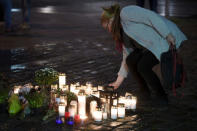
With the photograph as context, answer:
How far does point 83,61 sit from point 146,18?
11.1 feet

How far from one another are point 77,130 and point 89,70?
3.11 m

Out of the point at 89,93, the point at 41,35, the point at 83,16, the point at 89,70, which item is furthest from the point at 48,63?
the point at 83,16

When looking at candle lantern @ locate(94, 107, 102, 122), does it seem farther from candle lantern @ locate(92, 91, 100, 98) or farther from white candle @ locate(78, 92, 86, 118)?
candle lantern @ locate(92, 91, 100, 98)

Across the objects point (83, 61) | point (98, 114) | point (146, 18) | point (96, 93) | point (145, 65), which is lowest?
point (98, 114)

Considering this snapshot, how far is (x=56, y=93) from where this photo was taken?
17.8 ft

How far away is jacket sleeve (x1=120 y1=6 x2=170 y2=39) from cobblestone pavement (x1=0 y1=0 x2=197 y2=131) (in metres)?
1.06

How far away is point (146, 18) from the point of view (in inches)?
211

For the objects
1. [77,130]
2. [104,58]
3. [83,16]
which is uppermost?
[83,16]

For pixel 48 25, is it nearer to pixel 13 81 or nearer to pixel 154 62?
pixel 13 81

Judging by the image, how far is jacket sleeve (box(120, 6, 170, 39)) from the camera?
5.26 m

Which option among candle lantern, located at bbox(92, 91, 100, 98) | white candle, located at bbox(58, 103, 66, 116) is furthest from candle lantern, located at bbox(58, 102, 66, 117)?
candle lantern, located at bbox(92, 91, 100, 98)

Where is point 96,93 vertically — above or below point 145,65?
below

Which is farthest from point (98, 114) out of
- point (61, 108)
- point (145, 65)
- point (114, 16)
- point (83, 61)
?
point (83, 61)

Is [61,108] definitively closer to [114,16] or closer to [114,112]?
[114,112]
